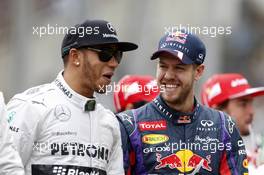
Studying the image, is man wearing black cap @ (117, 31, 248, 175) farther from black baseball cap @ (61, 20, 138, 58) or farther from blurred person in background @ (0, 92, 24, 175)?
blurred person in background @ (0, 92, 24, 175)

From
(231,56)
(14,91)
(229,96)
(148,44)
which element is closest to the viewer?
(229,96)

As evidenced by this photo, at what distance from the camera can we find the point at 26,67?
1345 cm

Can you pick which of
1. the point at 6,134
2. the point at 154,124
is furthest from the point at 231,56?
the point at 6,134

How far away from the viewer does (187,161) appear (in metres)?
7.78

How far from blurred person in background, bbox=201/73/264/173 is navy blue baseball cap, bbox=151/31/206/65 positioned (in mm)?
1957

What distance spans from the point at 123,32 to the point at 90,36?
21.2 feet

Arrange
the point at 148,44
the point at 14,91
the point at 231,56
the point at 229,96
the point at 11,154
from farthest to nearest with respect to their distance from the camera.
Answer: the point at 231,56, the point at 148,44, the point at 14,91, the point at 229,96, the point at 11,154

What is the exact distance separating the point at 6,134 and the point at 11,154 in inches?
4.4

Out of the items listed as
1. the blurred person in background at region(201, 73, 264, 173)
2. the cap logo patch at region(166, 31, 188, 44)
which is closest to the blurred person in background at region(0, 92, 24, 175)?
the cap logo patch at region(166, 31, 188, 44)

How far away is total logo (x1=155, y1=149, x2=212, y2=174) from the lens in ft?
25.4

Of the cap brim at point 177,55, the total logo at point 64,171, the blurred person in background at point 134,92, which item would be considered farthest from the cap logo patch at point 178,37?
the blurred person in background at point 134,92

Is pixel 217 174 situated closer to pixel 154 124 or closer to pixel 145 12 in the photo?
pixel 154 124

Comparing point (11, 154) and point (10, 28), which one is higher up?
point (10, 28)

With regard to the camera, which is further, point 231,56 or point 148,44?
point 231,56
